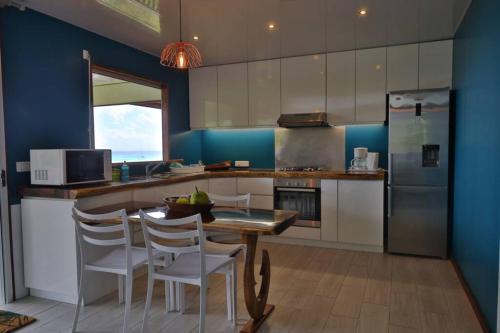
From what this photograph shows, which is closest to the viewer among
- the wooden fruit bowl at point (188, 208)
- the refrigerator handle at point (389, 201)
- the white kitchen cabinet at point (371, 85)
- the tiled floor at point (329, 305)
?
the wooden fruit bowl at point (188, 208)

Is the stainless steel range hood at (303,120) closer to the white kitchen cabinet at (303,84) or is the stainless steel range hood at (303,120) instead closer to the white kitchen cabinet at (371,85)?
the white kitchen cabinet at (303,84)

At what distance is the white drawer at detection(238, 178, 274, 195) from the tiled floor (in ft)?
3.63

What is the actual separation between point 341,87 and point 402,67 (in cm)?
70

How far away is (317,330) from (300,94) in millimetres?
2965

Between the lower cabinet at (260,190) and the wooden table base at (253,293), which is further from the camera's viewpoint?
the lower cabinet at (260,190)

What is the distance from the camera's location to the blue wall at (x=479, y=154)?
6.84 feet

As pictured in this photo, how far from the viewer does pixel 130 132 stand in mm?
4332

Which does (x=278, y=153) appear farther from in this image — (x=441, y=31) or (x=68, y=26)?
(x=68, y=26)

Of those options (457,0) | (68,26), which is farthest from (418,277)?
(68,26)

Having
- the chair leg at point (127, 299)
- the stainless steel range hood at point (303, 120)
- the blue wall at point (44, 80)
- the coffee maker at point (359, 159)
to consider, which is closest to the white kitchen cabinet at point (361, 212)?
the coffee maker at point (359, 159)

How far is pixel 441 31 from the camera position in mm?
3529

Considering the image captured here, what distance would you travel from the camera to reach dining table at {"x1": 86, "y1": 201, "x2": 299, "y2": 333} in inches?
74.4

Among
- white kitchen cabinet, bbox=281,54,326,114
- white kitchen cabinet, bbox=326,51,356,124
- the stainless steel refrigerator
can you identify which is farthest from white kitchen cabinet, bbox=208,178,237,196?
the stainless steel refrigerator

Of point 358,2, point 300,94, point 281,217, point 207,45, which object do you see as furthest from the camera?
point 300,94
